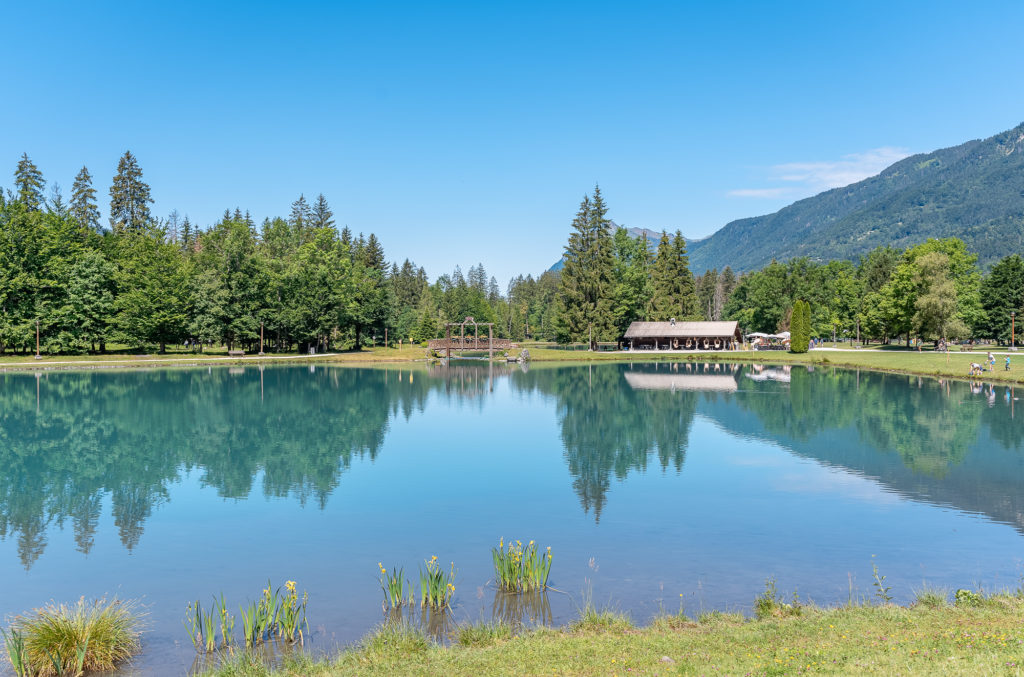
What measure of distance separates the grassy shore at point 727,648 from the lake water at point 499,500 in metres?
0.98

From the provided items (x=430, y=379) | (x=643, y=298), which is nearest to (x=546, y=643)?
(x=430, y=379)

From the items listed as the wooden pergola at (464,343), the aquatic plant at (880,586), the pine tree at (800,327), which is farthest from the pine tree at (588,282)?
the aquatic plant at (880,586)

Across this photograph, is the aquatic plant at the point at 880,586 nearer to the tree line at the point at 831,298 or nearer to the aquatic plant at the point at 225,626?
the aquatic plant at the point at 225,626

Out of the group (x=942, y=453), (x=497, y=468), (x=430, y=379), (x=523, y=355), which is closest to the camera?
(x=497, y=468)

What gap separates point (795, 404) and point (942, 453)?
41.4ft

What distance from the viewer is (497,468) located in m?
20.9

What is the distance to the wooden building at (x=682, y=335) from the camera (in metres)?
81.2

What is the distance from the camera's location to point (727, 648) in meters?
8.00

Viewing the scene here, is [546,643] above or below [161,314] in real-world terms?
below

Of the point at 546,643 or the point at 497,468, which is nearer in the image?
the point at 546,643

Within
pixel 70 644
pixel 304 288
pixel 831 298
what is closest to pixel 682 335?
pixel 831 298

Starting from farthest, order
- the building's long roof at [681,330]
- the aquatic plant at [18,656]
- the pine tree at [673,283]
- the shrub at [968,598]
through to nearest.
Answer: the pine tree at [673,283] < the building's long roof at [681,330] < the shrub at [968,598] < the aquatic plant at [18,656]

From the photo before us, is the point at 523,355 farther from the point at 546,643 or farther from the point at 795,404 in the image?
the point at 546,643

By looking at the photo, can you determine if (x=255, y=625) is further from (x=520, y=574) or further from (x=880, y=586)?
(x=880, y=586)
